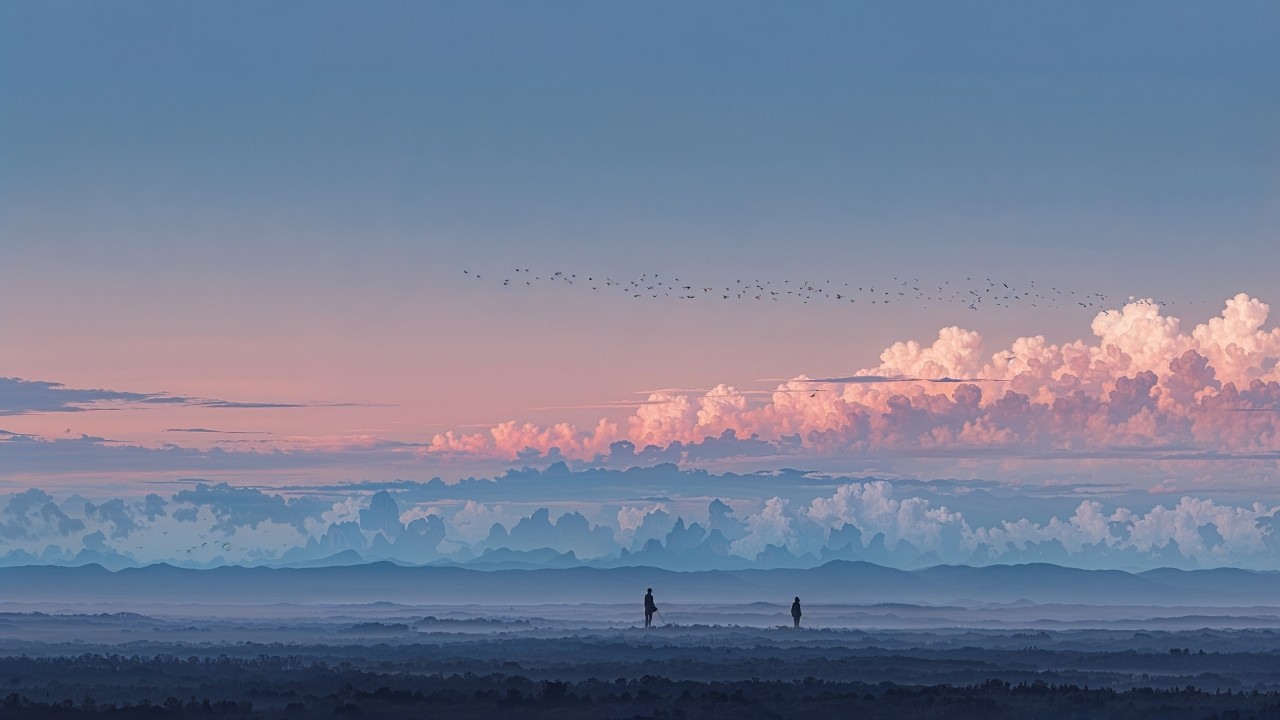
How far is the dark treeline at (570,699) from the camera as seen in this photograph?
47219 millimetres

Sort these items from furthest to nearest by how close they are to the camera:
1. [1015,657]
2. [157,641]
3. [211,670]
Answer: [157,641], [1015,657], [211,670]

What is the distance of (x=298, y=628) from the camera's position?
13725cm

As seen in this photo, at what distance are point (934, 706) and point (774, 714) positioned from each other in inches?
195

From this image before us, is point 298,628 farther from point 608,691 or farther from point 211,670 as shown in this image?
point 608,691

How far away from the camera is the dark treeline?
47219 mm

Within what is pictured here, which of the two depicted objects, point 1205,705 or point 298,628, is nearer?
point 1205,705

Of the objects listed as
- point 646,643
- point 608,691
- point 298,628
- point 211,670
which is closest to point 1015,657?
point 646,643

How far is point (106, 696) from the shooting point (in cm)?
5438

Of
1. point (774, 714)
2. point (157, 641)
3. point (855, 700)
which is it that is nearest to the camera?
point (774, 714)

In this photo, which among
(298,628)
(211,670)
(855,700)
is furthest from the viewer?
(298,628)

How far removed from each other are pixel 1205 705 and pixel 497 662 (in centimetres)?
3338

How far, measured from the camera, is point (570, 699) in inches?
1975

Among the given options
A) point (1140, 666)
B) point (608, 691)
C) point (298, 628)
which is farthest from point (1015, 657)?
point (298, 628)

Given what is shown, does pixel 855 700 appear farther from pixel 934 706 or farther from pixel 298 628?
pixel 298 628
